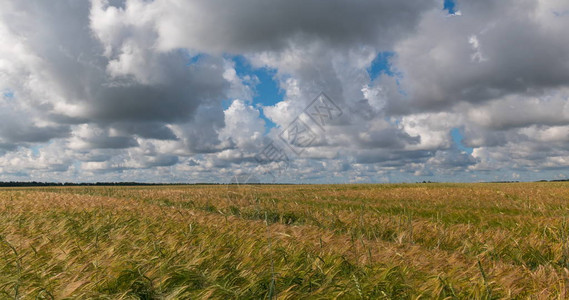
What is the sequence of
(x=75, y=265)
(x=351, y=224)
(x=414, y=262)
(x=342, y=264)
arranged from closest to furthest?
(x=75, y=265) → (x=342, y=264) → (x=414, y=262) → (x=351, y=224)

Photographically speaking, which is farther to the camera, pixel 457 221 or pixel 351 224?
pixel 457 221

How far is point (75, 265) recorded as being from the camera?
3348mm

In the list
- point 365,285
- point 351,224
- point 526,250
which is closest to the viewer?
point 365,285

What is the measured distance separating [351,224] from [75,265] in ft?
20.9

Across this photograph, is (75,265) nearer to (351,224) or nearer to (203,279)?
(203,279)

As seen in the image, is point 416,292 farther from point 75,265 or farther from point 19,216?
point 19,216

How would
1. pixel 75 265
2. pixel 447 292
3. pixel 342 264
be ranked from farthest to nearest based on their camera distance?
1. pixel 342 264
2. pixel 75 265
3. pixel 447 292

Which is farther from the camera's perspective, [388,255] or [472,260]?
[472,260]

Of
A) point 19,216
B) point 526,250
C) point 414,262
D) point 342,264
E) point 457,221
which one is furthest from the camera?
point 457,221

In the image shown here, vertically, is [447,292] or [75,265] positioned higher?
[75,265]

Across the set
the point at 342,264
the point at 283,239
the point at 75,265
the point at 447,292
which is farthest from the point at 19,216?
the point at 447,292

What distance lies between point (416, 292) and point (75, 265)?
334cm

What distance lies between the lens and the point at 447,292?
299 centimetres

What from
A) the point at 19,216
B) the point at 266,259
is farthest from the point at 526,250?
the point at 19,216
